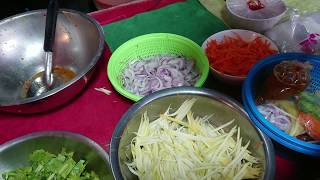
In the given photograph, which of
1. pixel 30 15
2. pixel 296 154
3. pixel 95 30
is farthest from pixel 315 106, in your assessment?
pixel 30 15

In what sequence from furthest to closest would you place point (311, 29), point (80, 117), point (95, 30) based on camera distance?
point (311, 29) → point (95, 30) → point (80, 117)

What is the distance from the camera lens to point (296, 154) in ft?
3.38

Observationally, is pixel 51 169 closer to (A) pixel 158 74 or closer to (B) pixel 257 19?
(A) pixel 158 74

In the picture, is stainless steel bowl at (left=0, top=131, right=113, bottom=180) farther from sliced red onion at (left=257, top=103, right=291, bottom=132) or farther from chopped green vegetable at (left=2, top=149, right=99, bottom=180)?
sliced red onion at (left=257, top=103, right=291, bottom=132)

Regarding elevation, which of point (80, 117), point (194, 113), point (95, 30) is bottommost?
point (80, 117)

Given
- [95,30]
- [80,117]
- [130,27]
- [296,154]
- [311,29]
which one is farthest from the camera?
[130,27]

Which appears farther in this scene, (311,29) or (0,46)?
(311,29)

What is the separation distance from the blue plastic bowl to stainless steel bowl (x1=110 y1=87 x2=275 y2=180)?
3 centimetres

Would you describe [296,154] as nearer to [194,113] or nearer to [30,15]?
[194,113]

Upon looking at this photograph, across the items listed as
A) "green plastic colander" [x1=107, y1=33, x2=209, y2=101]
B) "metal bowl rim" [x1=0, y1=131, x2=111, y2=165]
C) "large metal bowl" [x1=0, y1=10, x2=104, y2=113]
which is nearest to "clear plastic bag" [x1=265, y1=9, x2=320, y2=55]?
"green plastic colander" [x1=107, y1=33, x2=209, y2=101]

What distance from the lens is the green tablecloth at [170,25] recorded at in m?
1.55

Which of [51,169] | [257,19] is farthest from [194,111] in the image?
[257,19]

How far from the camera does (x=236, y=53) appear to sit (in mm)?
1319

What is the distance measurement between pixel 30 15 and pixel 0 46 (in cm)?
20
